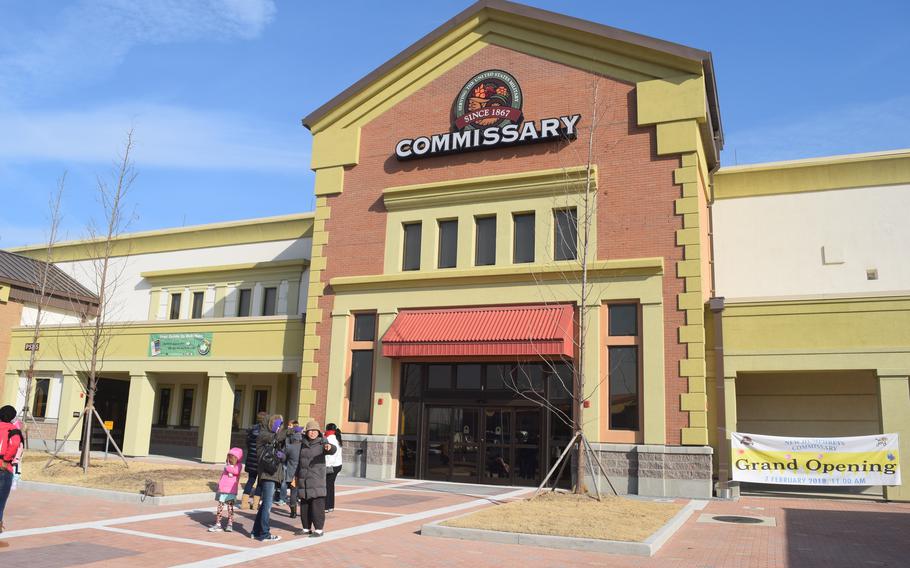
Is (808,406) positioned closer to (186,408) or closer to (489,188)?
(489,188)

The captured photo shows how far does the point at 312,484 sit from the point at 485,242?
493 inches

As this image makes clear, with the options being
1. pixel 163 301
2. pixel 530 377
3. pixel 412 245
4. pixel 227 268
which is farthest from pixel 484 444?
pixel 163 301

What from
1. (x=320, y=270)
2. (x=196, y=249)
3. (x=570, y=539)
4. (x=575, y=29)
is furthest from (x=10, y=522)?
(x=196, y=249)

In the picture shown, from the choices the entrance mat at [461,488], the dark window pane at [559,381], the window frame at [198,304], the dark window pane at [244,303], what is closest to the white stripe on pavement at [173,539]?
the entrance mat at [461,488]

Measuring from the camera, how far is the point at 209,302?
109 ft

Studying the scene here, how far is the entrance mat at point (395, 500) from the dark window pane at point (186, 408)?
1937cm

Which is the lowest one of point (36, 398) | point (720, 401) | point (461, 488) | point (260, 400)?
point (461, 488)

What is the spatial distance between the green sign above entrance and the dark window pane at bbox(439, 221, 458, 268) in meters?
10.7

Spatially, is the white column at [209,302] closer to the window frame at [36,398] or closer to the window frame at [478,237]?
the window frame at [36,398]

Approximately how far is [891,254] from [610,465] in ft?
40.3

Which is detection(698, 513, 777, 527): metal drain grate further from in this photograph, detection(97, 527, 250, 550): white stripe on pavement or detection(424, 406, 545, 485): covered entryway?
detection(97, 527, 250, 550): white stripe on pavement

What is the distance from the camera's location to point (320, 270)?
83.2 ft

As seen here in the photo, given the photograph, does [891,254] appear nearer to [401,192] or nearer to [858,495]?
[858,495]

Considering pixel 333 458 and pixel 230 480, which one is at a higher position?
pixel 333 458
